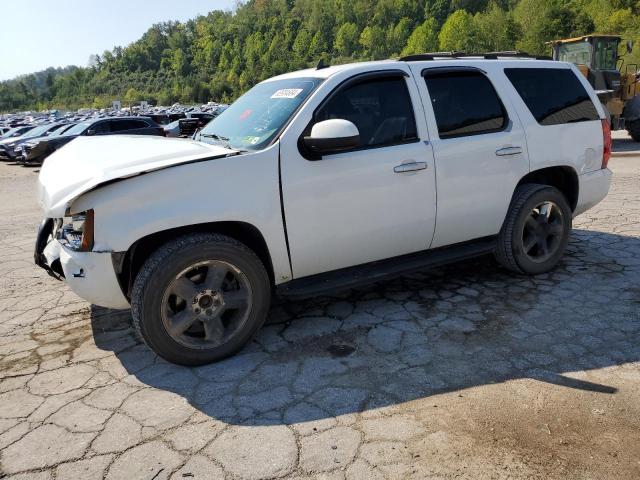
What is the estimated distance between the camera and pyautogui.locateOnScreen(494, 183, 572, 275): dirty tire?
13.9 ft

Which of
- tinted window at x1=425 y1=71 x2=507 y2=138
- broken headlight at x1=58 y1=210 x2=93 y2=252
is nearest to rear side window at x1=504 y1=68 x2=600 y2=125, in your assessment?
tinted window at x1=425 y1=71 x2=507 y2=138

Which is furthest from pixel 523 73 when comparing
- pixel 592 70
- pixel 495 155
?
pixel 592 70

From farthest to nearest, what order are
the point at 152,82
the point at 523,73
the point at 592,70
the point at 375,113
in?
the point at 152,82 < the point at 592,70 < the point at 523,73 < the point at 375,113

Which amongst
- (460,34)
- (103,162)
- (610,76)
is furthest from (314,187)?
(460,34)

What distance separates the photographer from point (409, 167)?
357 cm

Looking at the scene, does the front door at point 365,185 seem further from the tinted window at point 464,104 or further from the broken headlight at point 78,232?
the broken headlight at point 78,232

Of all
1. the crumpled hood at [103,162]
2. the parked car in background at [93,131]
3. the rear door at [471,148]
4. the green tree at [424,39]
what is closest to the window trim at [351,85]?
the rear door at [471,148]

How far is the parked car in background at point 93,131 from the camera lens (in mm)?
16844

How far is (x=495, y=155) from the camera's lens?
3982 mm

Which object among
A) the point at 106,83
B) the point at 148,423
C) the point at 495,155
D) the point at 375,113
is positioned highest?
the point at 106,83

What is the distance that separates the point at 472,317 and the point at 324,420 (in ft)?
5.44

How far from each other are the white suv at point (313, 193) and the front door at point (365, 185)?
0.03 ft

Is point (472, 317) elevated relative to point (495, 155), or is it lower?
lower

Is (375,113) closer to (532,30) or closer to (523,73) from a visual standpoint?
(523,73)
